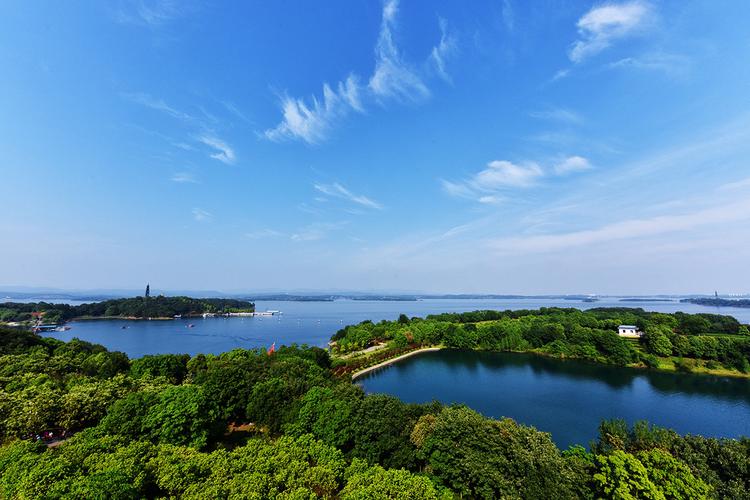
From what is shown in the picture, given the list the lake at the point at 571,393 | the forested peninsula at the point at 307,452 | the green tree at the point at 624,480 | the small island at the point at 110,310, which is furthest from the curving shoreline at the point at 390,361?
the small island at the point at 110,310

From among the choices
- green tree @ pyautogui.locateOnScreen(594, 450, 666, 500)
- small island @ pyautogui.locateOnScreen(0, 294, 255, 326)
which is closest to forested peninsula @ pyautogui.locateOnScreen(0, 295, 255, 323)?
small island @ pyautogui.locateOnScreen(0, 294, 255, 326)

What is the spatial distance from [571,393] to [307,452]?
27.9 metres

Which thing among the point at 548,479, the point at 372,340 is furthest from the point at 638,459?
the point at 372,340

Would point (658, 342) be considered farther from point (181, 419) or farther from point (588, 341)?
point (181, 419)

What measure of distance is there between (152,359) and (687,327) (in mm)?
69385

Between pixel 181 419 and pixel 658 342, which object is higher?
pixel 181 419

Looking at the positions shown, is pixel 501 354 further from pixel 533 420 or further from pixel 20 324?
pixel 20 324

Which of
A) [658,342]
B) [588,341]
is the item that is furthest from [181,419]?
[658,342]

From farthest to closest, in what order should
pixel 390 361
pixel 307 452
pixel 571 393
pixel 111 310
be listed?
pixel 111 310
pixel 390 361
pixel 571 393
pixel 307 452

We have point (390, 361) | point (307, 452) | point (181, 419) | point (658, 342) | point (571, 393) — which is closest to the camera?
point (307, 452)

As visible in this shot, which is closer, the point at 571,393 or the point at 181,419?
the point at 181,419

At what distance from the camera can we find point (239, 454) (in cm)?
1163

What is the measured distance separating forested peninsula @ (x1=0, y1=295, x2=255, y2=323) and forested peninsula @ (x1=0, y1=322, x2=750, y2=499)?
3438 inches

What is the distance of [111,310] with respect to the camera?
93625 millimetres
